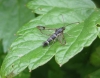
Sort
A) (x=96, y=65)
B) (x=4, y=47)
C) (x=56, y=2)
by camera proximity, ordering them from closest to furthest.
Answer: (x=56, y=2), (x=4, y=47), (x=96, y=65)

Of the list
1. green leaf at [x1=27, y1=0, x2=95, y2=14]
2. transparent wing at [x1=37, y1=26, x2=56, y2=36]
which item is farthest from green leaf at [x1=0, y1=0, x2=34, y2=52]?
transparent wing at [x1=37, y1=26, x2=56, y2=36]

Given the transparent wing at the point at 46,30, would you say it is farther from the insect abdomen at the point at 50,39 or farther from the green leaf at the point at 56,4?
the green leaf at the point at 56,4

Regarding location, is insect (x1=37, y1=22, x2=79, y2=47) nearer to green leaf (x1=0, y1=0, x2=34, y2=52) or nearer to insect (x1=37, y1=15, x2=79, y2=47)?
insect (x1=37, y1=15, x2=79, y2=47)

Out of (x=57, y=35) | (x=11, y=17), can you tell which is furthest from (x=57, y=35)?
(x=11, y=17)

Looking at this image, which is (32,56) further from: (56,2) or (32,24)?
(56,2)

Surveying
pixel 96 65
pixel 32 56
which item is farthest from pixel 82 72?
pixel 32 56

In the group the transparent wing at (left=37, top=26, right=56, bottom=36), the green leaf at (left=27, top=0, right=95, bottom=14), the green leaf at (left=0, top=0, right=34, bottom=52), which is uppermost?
the green leaf at (left=27, top=0, right=95, bottom=14)
